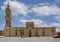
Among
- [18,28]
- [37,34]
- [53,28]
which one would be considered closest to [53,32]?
[53,28]

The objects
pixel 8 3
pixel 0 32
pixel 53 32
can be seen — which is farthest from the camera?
pixel 8 3

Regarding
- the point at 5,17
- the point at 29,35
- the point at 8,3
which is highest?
the point at 8,3

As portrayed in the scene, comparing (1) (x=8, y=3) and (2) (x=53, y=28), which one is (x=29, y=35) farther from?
(1) (x=8, y=3)

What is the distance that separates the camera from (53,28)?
5997cm

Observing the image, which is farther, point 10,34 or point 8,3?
point 8,3

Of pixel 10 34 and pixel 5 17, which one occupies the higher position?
pixel 5 17

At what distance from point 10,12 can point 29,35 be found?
11.4 m

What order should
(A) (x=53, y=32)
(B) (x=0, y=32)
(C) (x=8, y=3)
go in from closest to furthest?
(A) (x=53, y=32) → (B) (x=0, y=32) → (C) (x=8, y=3)

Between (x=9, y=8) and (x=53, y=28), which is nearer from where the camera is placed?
(x=53, y=28)

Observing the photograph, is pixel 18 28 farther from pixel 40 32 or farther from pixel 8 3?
pixel 8 3

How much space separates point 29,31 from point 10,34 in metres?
5.92

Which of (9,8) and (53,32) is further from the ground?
(9,8)

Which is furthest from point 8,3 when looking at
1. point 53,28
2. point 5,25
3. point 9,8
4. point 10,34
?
point 53,28

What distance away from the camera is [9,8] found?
66938 mm
